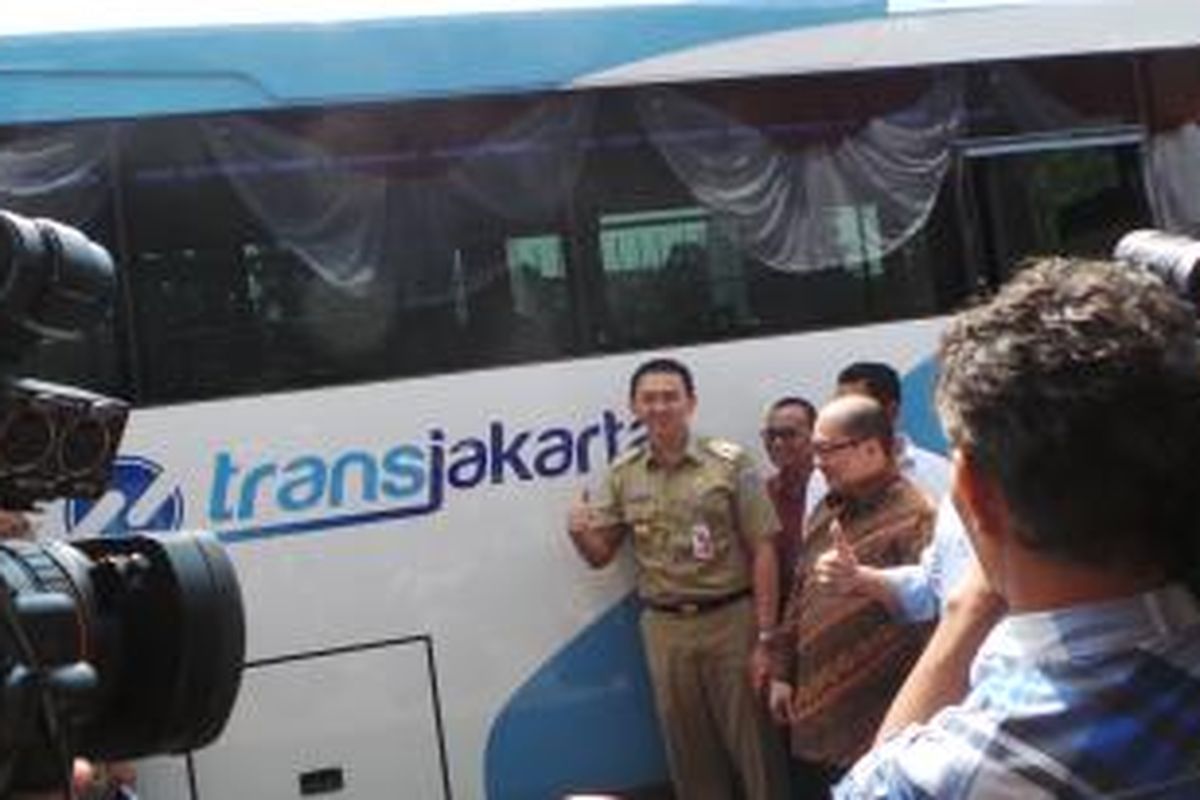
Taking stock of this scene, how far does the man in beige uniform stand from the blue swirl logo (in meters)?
1.50

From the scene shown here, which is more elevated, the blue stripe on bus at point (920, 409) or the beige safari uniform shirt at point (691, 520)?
the blue stripe on bus at point (920, 409)

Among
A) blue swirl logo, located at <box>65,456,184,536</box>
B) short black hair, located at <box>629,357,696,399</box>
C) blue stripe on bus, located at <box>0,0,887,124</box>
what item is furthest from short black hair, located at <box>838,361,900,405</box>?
blue swirl logo, located at <box>65,456,184,536</box>

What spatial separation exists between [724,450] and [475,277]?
3.66 feet

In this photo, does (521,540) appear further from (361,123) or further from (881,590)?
(881,590)

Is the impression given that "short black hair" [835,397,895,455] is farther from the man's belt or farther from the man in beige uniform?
the man's belt

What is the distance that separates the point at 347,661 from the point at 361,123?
75.9 inches

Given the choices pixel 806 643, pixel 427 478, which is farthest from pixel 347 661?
pixel 806 643

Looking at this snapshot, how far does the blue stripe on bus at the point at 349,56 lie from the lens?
7031mm

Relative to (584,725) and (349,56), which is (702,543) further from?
(349,56)

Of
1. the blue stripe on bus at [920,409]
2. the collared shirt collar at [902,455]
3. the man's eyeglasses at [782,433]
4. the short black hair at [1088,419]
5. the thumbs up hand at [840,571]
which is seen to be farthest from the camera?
the blue stripe on bus at [920,409]

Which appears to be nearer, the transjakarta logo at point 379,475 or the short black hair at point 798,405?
the transjakarta logo at point 379,475

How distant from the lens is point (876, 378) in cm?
780

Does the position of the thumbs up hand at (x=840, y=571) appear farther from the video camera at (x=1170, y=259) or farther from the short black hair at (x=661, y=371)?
the video camera at (x=1170, y=259)

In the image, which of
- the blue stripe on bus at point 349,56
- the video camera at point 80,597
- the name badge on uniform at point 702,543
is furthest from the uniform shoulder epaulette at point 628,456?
the video camera at point 80,597
